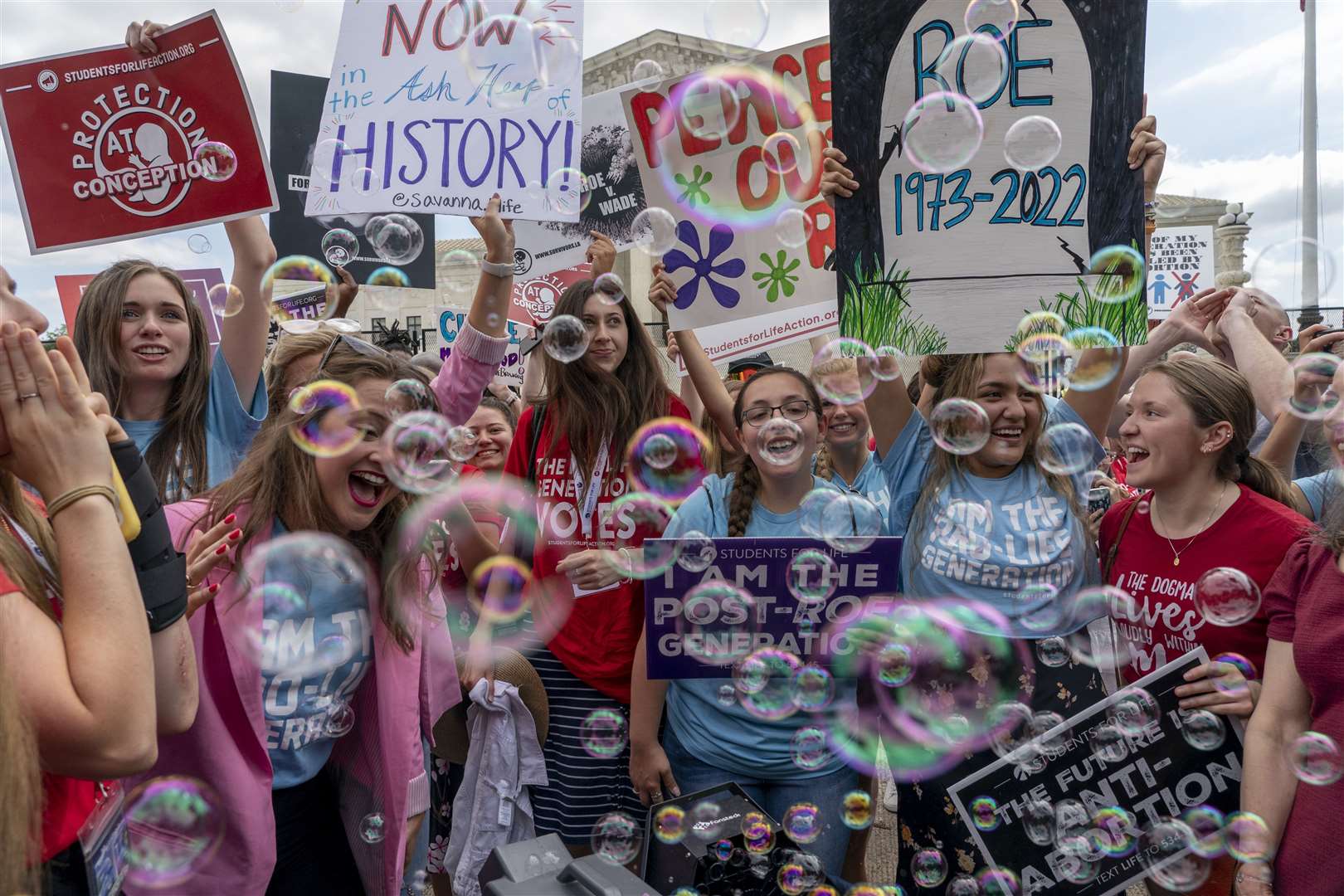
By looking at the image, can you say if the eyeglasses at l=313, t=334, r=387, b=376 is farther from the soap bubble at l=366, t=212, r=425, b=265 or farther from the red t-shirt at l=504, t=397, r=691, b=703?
the soap bubble at l=366, t=212, r=425, b=265

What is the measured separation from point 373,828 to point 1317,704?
7.16 feet

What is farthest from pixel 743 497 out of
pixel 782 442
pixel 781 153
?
pixel 781 153

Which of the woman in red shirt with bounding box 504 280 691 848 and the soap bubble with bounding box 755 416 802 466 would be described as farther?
the woman in red shirt with bounding box 504 280 691 848

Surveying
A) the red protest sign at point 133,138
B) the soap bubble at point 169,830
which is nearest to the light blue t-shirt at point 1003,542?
the soap bubble at point 169,830

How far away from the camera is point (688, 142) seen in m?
3.77

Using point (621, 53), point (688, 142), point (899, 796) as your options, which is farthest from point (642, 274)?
point (899, 796)

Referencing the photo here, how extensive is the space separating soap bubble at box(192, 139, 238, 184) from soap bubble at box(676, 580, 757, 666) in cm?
224

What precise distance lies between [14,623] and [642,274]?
1911 cm

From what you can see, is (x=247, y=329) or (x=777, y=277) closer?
(x=247, y=329)

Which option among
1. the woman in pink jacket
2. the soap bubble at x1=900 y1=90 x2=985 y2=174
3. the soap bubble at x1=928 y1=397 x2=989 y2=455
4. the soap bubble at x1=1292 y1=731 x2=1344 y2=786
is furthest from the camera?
the soap bubble at x1=900 y1=90 x2=985 y2=174

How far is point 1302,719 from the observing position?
1.99 m

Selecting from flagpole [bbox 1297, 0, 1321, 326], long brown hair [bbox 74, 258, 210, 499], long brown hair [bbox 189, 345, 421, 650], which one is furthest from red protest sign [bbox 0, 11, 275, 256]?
flagpole [bbox 1297, 0, 1321, 326]

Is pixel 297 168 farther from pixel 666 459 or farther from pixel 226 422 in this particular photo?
pixel 666 459

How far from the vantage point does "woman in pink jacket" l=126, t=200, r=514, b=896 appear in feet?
6.47
